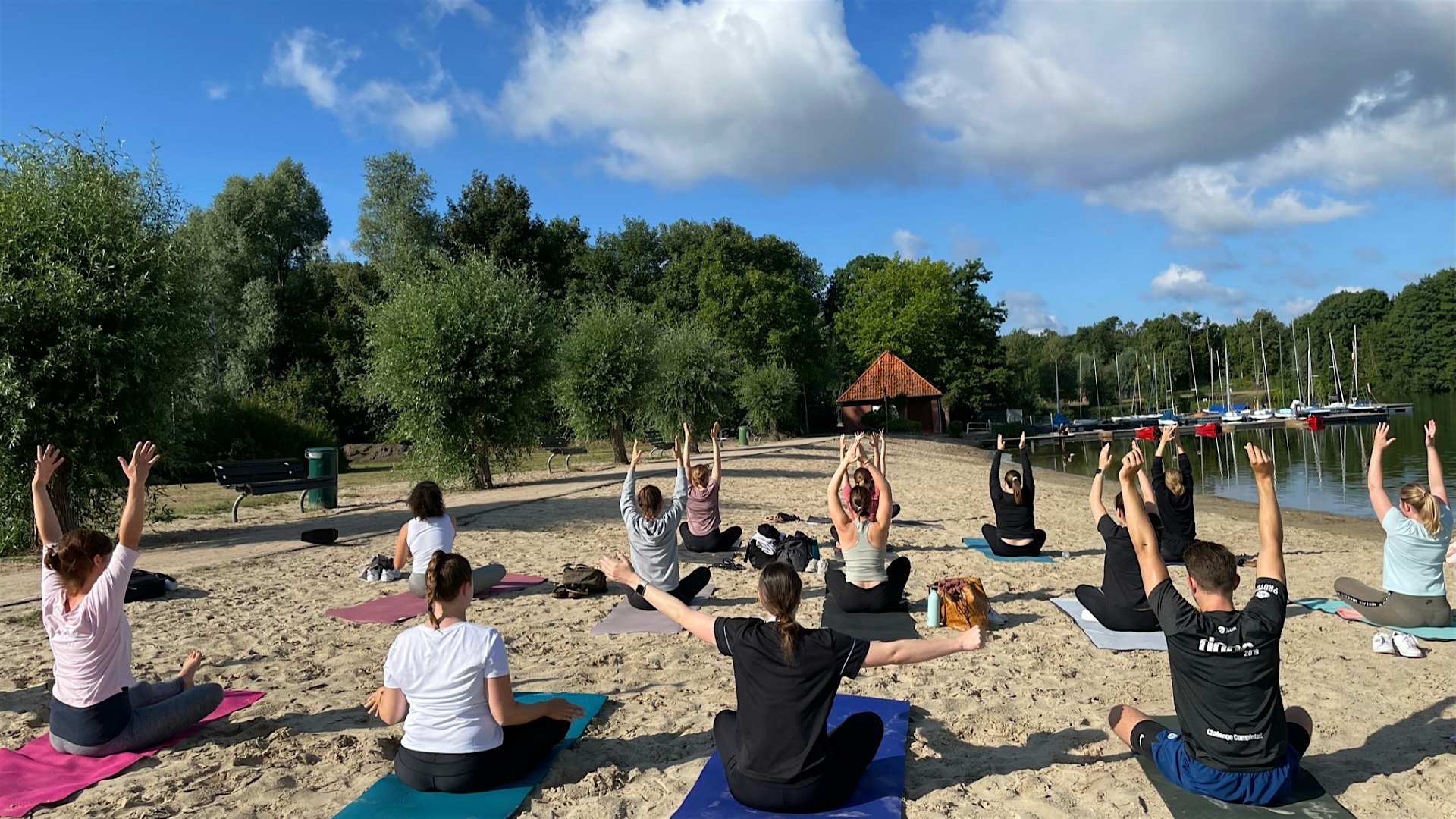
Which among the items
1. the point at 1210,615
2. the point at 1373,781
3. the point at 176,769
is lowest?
the point at 1373,781

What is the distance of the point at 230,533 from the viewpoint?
14.0 m

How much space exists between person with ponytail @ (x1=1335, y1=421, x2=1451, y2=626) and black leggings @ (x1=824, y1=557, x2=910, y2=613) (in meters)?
4.04

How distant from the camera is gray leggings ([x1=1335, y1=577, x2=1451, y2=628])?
291 inches

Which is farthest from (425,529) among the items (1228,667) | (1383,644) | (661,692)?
(1383,644)

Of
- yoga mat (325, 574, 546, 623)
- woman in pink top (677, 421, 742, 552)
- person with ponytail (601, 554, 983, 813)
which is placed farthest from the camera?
woman in pink top (677, 421, 742, 552)

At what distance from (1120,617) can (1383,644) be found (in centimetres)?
195

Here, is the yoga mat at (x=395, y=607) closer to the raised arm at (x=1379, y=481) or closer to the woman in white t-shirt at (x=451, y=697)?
the woman in white t-shirt at (x=451, y=697)

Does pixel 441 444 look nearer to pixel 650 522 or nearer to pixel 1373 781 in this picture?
pixel 650 522

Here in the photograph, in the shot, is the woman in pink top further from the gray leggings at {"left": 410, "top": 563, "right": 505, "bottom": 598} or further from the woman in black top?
the woman in black top

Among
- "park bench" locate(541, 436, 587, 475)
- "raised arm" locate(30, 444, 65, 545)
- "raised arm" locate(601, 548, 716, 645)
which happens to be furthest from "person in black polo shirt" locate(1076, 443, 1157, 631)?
"park bench" locate(541, 436, 587, 475)

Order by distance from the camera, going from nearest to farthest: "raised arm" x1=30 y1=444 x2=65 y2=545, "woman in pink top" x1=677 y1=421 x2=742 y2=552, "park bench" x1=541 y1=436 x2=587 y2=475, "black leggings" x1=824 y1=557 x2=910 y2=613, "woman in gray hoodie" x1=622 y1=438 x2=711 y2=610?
"raised arm" x1=30 y1=444 x2=65 y2=545
"black leggings" x1=824 y1=557 x2=910 y2=613
"woman in gray hoodie" x1=622 y1=438 x2=711 y2=610
"woman in pink top" x1=677 y1=421 x2=742 y2=552
"park bench" x1=541 y1=436 x2=587 y2=475

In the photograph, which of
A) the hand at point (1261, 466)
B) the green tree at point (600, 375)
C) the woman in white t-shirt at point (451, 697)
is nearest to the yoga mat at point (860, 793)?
the woman in white t-shirt at point (451, 697)

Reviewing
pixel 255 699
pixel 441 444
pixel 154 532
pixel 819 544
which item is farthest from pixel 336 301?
pixel 255 699

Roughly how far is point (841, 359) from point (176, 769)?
201 ft
